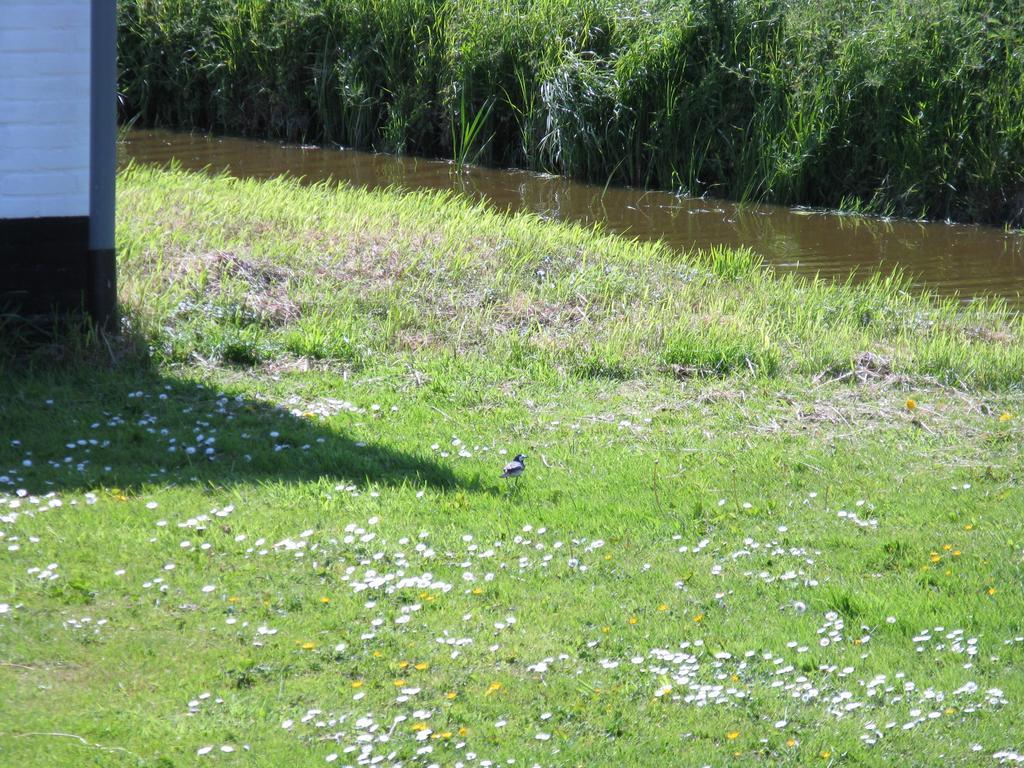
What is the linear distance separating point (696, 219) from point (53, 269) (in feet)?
30.5

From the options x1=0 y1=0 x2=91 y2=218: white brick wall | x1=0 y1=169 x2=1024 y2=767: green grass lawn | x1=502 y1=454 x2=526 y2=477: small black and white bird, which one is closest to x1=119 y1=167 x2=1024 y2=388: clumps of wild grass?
x1=0 y1=169 x2=1024 y2=767: green grass lawn

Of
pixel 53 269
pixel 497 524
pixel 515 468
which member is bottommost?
pixel 497 524

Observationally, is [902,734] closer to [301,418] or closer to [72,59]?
[301,418]

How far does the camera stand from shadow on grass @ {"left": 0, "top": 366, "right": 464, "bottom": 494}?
6379 millimetres

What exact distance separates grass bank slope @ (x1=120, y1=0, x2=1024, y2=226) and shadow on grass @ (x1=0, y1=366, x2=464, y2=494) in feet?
33.0

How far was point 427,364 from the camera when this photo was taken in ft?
27.2

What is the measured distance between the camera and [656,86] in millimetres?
16391

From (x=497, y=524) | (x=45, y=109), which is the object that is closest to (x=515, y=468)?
(x=497, y=524)

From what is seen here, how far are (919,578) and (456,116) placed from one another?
550 inches

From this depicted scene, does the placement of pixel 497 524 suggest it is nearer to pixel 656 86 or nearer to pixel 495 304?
pixel 495 304

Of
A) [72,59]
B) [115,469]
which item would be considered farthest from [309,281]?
[115,469]

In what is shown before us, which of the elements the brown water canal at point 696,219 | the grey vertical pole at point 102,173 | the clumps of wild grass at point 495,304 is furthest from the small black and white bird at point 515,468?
the brown water canal at point 696,219

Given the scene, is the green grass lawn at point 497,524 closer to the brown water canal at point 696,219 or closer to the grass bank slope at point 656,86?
the brown water canal at point 696,219

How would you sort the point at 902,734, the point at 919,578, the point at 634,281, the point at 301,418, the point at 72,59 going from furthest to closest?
the point at 634,281
the point at 72,59
the point at 301,418
the point at 919,578
the point at 902,734
